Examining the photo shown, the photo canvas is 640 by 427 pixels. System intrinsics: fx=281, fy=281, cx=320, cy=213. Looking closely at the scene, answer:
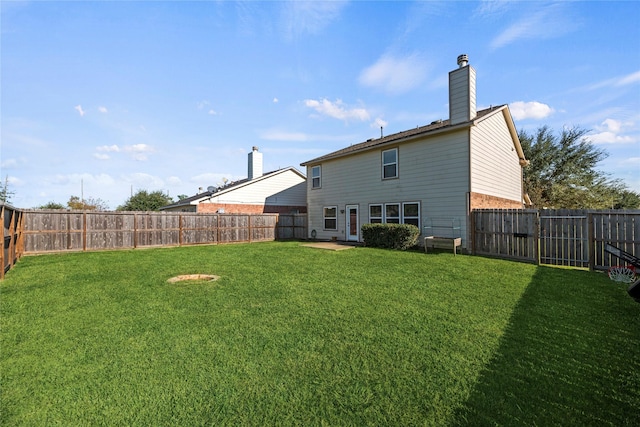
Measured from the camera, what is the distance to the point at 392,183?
1357 cm

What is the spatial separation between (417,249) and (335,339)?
8.99 metres


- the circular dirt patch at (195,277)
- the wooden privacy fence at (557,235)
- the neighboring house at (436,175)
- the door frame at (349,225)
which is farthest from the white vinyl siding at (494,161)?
the circular dirt patch at (195,277)

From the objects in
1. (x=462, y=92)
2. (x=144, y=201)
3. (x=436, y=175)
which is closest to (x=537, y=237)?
(x=436, y=175)

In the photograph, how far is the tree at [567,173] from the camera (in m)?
21.8

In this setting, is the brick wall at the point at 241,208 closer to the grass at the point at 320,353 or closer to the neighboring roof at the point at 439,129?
the neighboring roof at the point at 439,129

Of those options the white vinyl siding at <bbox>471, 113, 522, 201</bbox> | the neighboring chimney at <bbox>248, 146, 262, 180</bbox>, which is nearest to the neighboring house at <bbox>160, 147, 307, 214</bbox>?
the neighboring chimney at <bbox>248, 146, 262, 180</bbox>

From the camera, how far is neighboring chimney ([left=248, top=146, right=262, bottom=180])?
2352cm

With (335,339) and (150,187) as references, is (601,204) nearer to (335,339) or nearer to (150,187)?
(335,339)

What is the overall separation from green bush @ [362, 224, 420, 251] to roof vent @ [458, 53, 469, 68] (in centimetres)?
712

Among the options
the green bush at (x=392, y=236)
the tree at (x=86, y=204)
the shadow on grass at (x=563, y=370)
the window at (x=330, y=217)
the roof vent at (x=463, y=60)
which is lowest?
the shadow on grass at (x=563, y=370)

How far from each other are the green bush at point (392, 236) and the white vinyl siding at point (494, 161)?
2882mm

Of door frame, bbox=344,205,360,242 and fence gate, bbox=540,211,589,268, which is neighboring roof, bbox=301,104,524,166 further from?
fence gate, bbox=540,211,589,268

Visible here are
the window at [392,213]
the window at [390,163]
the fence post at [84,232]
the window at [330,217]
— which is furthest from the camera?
the window at [330,217]

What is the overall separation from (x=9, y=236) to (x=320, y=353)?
10045 mm
